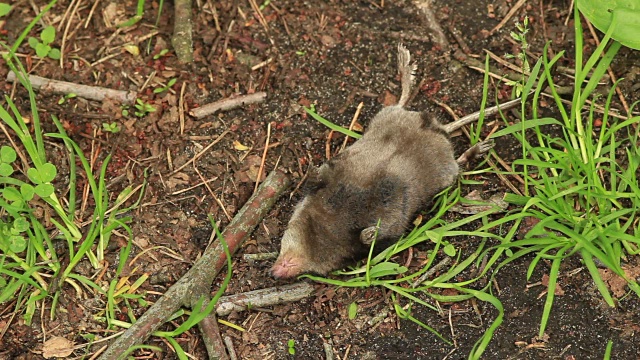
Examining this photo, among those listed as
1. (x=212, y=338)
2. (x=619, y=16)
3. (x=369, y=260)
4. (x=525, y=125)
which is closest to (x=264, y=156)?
(x=369, y=260)

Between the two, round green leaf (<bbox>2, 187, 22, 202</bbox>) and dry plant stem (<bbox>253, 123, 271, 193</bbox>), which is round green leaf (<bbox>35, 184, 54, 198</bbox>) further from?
dry plant stem (<bbox>253, 123, 271, 193</bbox>)

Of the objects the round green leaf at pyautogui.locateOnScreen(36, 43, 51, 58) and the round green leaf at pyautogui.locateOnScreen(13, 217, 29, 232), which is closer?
the round green leaf at pyautogui.locateOnScreen(13, 217, 29, 232)

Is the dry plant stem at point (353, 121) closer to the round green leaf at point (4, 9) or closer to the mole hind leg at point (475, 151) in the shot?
the mole hind leg at point (475, 151)

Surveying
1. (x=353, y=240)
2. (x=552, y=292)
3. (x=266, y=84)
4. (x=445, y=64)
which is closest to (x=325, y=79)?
(x=266, y=84)

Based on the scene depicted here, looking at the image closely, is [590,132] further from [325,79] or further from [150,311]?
[150,311]

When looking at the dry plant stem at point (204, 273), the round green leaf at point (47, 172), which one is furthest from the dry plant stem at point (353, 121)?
the round green leaf at point (47, 172)

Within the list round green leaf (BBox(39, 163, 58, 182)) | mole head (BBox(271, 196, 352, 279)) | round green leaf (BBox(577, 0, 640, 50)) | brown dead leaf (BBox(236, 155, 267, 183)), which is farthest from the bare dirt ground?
round green leaf (BBox(577, 0, 640, 50))

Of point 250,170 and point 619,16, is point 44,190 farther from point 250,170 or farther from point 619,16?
point 619,16
